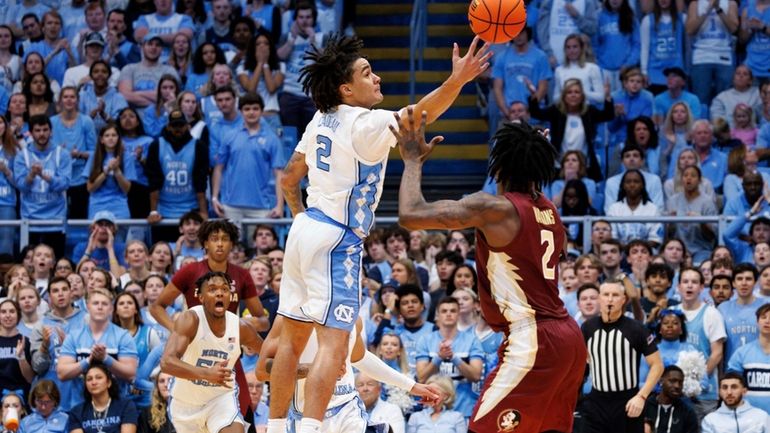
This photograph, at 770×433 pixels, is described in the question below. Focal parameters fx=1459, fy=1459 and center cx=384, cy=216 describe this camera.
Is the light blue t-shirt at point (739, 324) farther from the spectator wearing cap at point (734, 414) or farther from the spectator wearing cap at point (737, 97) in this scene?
the spectator wearing cap at point (737, 97)

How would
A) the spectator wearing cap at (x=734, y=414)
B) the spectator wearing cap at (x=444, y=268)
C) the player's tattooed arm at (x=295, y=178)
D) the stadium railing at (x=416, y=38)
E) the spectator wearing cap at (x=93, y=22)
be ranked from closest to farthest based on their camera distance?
the player's tattooed arm at (x=295, y=178)
the spectator wearing cap at (x=734, y=414)
the spectator wearing cap at (x=444, y=268)
the stadium railing at (x=416, y=38)
the spectator wearing cap at (x=93, y=22)

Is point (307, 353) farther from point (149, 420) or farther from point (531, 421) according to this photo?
point (149, 420)

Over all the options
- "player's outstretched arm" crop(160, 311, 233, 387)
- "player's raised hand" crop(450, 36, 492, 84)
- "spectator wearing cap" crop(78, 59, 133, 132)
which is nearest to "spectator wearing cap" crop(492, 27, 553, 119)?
"spectator wearing cap" crop(78, 59, 133, 132)

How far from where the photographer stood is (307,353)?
9633mm

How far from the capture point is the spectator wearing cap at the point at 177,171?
17.0 m

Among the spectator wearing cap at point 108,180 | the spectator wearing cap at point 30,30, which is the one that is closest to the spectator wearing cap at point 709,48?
the spectator wearing cap at point 108,180

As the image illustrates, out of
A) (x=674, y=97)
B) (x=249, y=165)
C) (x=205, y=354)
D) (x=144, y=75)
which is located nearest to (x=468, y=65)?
(x=205, y=354)

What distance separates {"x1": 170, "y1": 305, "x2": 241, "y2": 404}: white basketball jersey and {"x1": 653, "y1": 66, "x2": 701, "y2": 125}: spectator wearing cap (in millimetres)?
8819

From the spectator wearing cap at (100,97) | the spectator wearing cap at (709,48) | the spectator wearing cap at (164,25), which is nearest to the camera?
the spectator wearing cap at (100,97)

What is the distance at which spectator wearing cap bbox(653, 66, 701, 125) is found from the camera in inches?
725

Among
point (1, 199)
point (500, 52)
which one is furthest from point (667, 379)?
point (1, 199)

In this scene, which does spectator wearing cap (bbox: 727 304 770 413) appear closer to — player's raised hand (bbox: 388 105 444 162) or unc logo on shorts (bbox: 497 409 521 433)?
unc logo on shorts (bbox: 497 409 521 433)

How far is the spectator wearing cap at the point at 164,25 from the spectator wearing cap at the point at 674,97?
20.5 ft

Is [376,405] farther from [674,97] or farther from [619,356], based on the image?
[674,97]
